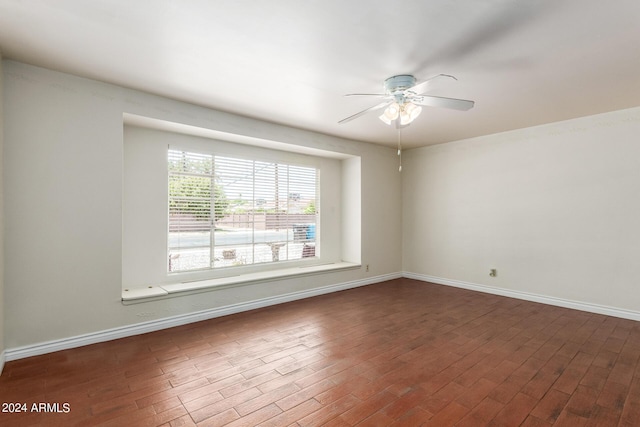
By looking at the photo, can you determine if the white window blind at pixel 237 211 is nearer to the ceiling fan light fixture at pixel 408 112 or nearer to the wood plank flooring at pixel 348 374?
the wood plank flooring at pixel 348 374

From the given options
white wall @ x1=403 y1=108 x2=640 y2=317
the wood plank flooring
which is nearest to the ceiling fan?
the wood plank flooring

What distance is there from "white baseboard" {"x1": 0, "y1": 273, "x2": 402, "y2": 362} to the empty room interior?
0.07ft

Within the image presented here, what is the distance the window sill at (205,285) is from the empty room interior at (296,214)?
5 centimetres

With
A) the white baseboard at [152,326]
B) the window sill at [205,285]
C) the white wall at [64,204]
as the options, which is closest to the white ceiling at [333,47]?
the white wall at [64,204]

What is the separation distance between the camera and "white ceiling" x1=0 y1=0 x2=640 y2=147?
1973mm

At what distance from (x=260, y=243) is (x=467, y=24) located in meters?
3.87

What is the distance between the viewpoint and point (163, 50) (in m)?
2.49

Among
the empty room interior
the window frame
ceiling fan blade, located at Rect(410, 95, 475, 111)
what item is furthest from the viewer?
the window frame

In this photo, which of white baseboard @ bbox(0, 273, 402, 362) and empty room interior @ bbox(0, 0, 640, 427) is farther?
white baseboard @ bbox(0, 273, 402, 362)

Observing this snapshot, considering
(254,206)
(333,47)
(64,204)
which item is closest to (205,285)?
(254,206)

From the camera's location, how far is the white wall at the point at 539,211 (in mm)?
3902

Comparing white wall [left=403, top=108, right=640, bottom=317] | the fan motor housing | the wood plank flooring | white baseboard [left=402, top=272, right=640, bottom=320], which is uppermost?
the fan motor housing

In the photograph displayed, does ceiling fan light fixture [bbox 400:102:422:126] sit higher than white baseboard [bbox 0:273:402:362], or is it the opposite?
ceiling fan light fixture [bbox 400:102:422:126]

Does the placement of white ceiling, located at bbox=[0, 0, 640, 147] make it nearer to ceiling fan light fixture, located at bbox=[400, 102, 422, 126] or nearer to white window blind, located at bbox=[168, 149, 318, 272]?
ceiling fan light fixture, located at bbox=[400, 102, 422, 126]
